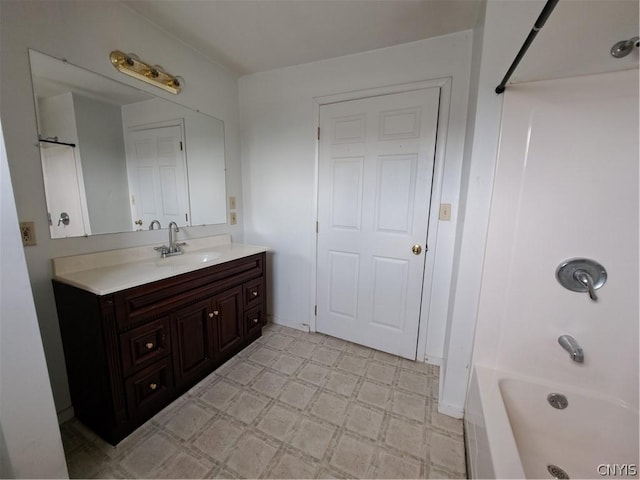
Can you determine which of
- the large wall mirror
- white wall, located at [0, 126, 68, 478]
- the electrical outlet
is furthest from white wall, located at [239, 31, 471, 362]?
white wall, located at [0, 126, 68, 478]

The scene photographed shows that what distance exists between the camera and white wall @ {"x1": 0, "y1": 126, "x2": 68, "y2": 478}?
0.82 m

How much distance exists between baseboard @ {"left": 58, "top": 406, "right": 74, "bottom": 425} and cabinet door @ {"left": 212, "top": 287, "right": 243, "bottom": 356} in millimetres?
788

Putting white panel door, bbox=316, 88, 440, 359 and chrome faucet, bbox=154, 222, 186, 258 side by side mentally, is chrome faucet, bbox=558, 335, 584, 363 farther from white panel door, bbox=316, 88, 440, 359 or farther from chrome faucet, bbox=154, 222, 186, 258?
chrome faucet, bbox=154, 222, 186, 258

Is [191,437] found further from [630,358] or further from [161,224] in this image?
[630,358]

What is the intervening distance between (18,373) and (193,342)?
0.78 m

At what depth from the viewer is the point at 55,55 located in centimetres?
126

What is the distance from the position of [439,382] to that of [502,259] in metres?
1.04

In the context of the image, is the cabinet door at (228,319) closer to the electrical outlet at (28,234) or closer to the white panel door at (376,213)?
the white panel door at (376,213)

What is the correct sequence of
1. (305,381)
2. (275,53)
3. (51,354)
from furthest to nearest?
1. (275,53)
2. (305,381)
3. (51,354)

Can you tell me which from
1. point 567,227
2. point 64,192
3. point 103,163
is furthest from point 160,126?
point 567,227

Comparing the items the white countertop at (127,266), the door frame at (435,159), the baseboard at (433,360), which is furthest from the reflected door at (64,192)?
the baseboard at (433,360)

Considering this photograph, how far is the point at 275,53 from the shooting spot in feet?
6.23

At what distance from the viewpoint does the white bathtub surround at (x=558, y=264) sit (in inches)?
40.6

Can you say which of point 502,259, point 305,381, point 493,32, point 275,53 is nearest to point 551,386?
point 502,259
